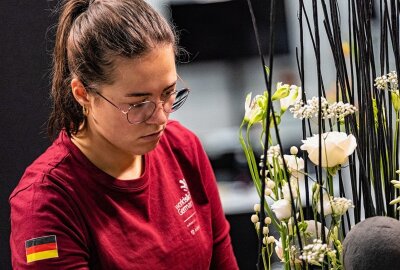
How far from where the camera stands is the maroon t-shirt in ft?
4.66

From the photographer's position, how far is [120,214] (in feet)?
4.94

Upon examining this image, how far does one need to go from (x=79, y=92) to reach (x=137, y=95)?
0.49 feet

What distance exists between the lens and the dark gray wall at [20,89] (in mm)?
2346

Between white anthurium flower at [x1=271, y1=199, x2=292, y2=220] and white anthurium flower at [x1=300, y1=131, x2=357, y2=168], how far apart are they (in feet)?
0.24

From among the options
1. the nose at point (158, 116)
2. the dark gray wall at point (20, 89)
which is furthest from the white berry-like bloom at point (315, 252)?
the dark gray wall at point (20, 89)

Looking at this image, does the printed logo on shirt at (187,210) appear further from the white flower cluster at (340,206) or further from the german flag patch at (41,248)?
the white flower cluster at (340,206)

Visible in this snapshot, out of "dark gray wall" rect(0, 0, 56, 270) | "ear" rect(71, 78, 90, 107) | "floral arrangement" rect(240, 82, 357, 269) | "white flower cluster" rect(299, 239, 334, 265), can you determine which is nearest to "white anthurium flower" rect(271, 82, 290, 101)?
"floral arrangement" rect(240, 82, 357, 269)

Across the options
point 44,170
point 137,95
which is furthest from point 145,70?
point 44,170

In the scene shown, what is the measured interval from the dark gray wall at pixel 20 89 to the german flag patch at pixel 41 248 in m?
0.99

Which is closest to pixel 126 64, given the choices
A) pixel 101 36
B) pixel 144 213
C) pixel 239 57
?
pixel 101 36

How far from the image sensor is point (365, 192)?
108 centimetres

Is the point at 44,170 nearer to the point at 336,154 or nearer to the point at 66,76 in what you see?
the point at 66,76

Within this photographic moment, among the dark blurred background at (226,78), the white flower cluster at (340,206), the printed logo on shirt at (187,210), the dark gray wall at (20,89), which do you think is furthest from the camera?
the dark blurred background at (226,78)

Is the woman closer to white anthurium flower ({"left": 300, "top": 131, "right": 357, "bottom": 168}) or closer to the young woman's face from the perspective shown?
Answer: the young woman's face
